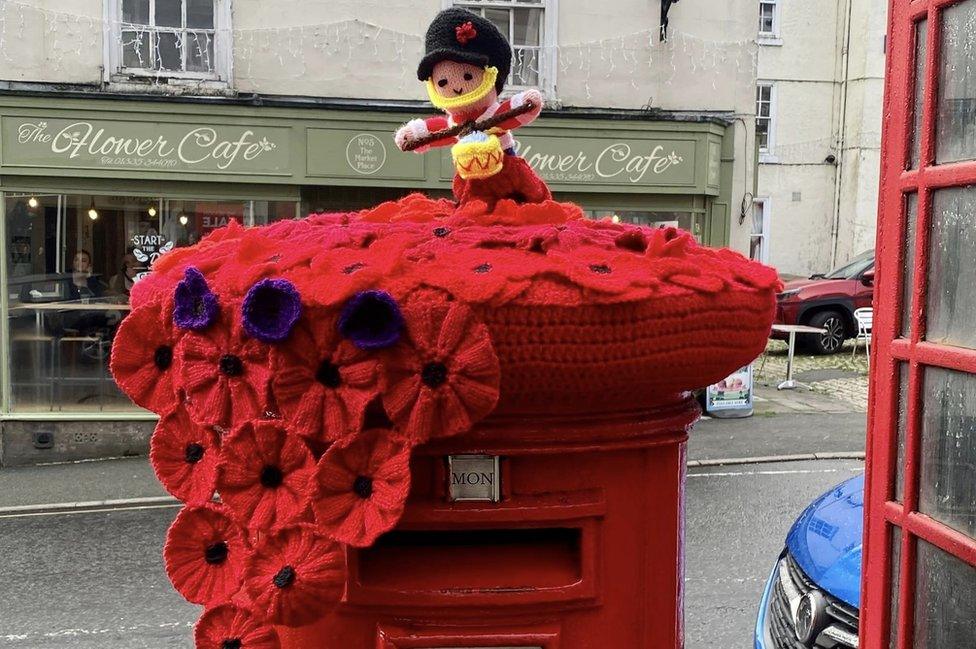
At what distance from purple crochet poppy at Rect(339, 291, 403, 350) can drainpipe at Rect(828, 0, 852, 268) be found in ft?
68.3

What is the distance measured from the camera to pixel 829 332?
549 inches

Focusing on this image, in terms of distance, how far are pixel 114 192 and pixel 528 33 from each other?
4365 millimetres

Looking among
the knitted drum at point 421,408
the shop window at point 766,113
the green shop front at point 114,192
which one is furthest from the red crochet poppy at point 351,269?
the shop window at point 766,113

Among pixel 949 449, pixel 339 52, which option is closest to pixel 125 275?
pixel 339 52

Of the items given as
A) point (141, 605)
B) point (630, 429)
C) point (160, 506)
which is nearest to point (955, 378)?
point (630, 429)

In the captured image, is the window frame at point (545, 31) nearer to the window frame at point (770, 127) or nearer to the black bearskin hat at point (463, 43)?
the black bearskin hat at point (463, 43)

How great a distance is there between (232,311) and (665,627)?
102 centimetres

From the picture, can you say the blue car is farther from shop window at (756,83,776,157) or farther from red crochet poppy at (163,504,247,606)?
shop window at (756,83,776,157)

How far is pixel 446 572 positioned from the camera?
1.61m

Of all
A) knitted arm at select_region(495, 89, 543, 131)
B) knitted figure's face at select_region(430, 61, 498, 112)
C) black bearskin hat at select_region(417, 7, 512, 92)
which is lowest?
knitted arm at select_region(495, 89, 543, 131)

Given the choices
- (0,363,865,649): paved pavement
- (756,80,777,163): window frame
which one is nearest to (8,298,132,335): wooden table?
(0,363,865,649): paved pavement

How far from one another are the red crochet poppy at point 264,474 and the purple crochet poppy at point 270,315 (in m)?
0.14

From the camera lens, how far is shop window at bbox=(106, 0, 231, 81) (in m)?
8.17

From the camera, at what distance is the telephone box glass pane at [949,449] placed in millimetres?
1416
